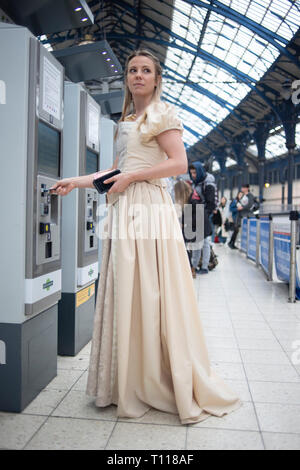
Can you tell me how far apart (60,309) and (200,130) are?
2773cm

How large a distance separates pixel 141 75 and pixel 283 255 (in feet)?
12.6

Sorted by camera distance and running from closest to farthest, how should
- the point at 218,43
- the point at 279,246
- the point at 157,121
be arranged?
the point at 157,121 < the point at 279,246 < the point at 218,43

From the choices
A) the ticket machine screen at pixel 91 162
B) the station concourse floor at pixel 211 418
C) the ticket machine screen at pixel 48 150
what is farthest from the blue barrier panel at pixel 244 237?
the ticket machine screen at pixel 48 150

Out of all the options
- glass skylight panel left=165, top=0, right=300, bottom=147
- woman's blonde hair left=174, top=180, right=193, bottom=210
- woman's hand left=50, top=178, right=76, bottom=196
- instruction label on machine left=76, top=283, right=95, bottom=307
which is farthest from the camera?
glass skylight panel left=165, top=0, right=300, bottom=147

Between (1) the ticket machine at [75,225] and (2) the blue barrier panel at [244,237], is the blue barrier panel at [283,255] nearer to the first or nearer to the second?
(1) the ticket machine at [75,225]

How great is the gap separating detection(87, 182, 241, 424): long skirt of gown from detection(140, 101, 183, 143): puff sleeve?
25cm

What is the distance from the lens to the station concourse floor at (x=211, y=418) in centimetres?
172

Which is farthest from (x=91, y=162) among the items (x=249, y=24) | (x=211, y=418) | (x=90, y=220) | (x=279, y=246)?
(x=249, y=24)

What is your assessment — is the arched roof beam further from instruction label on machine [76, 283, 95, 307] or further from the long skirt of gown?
the long skirt of gown

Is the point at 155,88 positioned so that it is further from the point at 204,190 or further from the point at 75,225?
the point at 204,190

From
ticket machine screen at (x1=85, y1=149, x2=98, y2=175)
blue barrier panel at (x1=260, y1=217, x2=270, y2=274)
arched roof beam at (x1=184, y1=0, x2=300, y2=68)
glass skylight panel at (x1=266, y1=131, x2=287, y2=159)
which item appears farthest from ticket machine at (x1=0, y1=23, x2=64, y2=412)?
glass skylight panel at (x1=266, y1=131, x2=287, y2=159)

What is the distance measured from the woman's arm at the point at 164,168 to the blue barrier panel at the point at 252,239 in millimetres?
6416

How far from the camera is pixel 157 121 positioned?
6.08ft

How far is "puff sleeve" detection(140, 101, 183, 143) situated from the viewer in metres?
1.86
